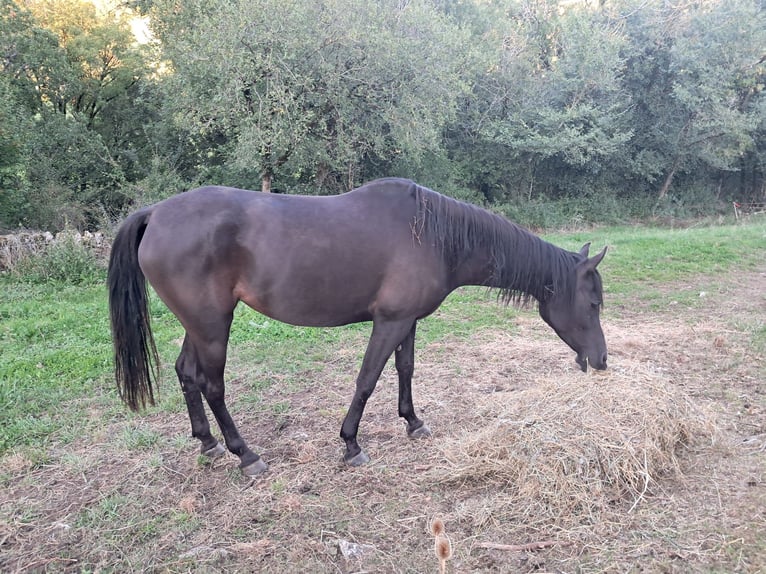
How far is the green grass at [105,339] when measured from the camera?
13.0 feet

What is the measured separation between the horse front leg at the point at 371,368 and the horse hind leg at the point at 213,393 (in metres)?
0.58

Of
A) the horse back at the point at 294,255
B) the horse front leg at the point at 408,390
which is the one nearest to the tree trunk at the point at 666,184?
the horse front leg at the point at 408,390

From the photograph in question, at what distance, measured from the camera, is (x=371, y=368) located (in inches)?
129

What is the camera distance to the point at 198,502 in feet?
9.41

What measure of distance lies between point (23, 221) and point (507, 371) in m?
10.8

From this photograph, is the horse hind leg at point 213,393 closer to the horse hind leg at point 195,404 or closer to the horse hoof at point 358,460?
the horse hind leg at point 195,404

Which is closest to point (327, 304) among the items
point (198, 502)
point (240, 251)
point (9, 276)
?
point (240, 251)

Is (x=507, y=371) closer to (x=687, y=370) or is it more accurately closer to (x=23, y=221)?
(x=687, y=370)

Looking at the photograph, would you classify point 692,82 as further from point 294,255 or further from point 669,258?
point 294,255

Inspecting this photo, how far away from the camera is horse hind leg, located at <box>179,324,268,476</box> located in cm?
314

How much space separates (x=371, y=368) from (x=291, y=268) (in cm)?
84

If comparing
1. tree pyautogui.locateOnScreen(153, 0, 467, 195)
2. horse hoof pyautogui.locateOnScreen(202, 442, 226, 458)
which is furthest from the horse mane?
tree pyautogui.locateOnScreen(153, 0, 467, 195)

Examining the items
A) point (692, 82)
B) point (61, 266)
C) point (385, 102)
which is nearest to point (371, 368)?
point (61, 266)

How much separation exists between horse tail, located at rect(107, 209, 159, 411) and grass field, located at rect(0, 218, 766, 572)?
52cm
